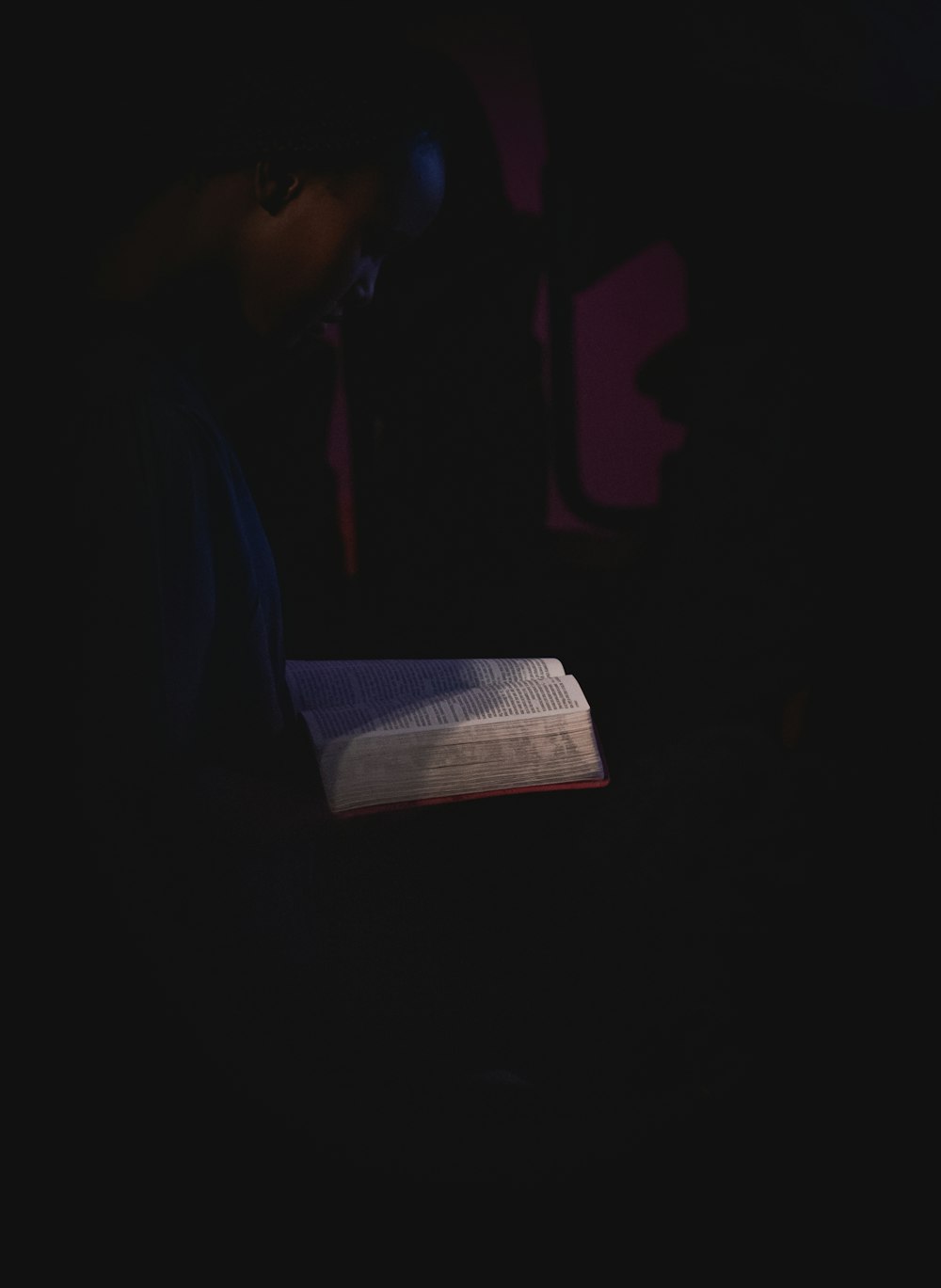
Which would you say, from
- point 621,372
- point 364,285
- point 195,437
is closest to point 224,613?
point 195,437

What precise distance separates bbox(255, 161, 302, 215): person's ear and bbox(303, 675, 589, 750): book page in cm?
34

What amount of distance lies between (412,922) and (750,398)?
3.44 ft

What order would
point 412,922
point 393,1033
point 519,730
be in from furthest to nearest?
point 412,922 → point 393,1033 → point 519,730

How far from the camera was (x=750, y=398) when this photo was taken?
141cm

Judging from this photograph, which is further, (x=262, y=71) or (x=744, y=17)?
(x=744, y=17)

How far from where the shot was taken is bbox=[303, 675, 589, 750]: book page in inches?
22.0

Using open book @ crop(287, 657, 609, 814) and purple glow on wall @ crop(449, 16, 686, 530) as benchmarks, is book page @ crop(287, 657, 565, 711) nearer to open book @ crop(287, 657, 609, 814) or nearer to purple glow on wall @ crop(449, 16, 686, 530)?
open book @ crop(287, 657, 609, 814)

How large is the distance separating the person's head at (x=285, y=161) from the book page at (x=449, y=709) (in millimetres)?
274

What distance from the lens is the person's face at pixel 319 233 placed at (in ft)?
1.77

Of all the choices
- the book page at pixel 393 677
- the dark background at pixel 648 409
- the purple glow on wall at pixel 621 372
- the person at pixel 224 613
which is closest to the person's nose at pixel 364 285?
the person at pixel 224 613

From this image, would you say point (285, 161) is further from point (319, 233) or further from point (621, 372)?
point (621, 372)

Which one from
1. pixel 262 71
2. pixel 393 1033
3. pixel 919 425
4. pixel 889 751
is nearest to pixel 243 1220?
pixel 393 1033

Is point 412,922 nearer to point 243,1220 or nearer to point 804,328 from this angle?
point 243,1220

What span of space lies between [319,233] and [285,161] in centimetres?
5
